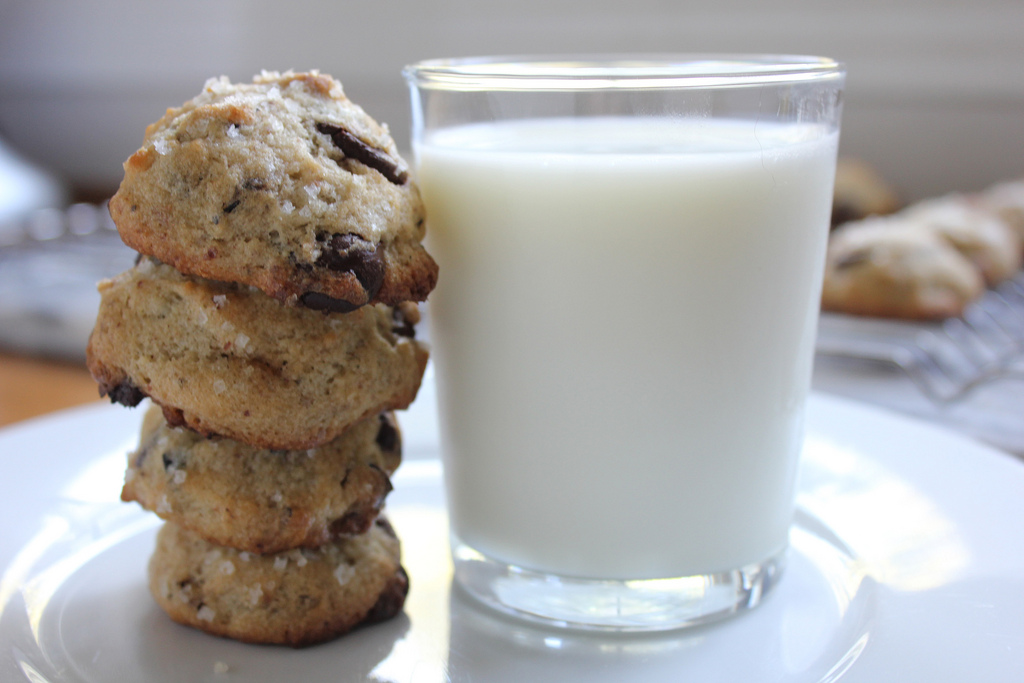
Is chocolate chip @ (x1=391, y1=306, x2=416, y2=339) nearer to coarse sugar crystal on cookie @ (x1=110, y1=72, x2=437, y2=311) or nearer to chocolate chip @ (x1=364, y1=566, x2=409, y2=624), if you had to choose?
coarse sugar crystal on cookie @ (x1=110, y1=72, x2=437, y2=311)

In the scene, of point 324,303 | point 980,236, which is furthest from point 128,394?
point 980,236

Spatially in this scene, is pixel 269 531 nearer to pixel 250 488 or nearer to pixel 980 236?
pixel 250 488

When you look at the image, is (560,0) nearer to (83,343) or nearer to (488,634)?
(83,343)

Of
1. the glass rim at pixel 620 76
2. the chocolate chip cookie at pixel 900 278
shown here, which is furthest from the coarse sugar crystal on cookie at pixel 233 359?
the chocolate chip cookie at pixel 900 278

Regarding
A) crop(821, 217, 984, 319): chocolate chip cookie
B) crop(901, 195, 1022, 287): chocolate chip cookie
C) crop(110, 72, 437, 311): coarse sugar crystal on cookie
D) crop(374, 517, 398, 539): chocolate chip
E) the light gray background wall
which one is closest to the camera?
crop(110, 72, 437, 311): coarse sugar crystal on cookie

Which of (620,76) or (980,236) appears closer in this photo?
(620,76)

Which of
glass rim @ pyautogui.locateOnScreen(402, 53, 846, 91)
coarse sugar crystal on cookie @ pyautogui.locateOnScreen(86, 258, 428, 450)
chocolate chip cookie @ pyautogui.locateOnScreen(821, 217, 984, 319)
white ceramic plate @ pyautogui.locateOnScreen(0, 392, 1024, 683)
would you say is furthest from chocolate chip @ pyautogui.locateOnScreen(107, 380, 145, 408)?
chocolate chip cookie @ pyautogui.locateOnScreen(821, 217, 984, 319)

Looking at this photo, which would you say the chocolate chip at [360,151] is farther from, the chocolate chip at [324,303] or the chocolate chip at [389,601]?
the chocolate chip at [389,601]
